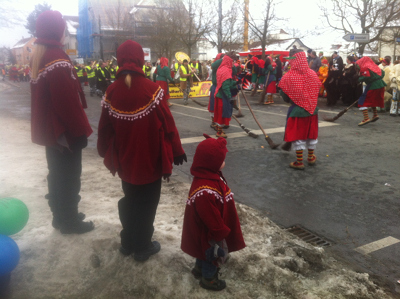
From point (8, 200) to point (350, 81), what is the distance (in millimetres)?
13650

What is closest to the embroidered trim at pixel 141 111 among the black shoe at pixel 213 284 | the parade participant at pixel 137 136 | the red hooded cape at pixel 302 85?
the parade participant at pixel 137 136

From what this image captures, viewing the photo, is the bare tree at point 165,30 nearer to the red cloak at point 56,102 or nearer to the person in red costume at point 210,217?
the red cloak at point 56,102

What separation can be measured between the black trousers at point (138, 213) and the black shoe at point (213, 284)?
61 cm

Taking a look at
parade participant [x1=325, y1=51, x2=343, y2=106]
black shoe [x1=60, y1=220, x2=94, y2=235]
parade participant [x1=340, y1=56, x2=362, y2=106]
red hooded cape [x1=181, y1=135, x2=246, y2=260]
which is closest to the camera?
red hooded cape [x1=181, y1=135, x2=246, y2=260]

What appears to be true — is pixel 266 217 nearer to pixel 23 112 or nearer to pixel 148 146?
pixel 148 146

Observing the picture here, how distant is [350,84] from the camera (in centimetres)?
1436

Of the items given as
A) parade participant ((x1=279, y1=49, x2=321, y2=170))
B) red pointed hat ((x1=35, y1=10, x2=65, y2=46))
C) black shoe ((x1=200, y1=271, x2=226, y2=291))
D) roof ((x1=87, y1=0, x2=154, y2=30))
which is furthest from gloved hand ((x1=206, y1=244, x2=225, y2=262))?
roof ((x1=87, y1=0, x2=154, y2=30))

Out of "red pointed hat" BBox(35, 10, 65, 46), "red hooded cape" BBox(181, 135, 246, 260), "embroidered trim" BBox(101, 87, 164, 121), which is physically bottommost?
"red hooded cape" BBox(181, 135, 246, 260)

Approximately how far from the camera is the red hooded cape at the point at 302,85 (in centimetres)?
596

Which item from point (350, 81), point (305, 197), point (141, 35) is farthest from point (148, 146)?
point (141, 35)

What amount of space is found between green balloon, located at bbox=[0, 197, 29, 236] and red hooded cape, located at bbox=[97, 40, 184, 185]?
97 cm

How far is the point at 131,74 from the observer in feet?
9.13

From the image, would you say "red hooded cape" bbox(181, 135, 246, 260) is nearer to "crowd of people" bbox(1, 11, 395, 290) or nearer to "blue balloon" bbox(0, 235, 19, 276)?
A: "crowd of people" bbox(1, 11, 395, 290)

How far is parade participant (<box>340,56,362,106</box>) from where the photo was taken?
14.1 metres
